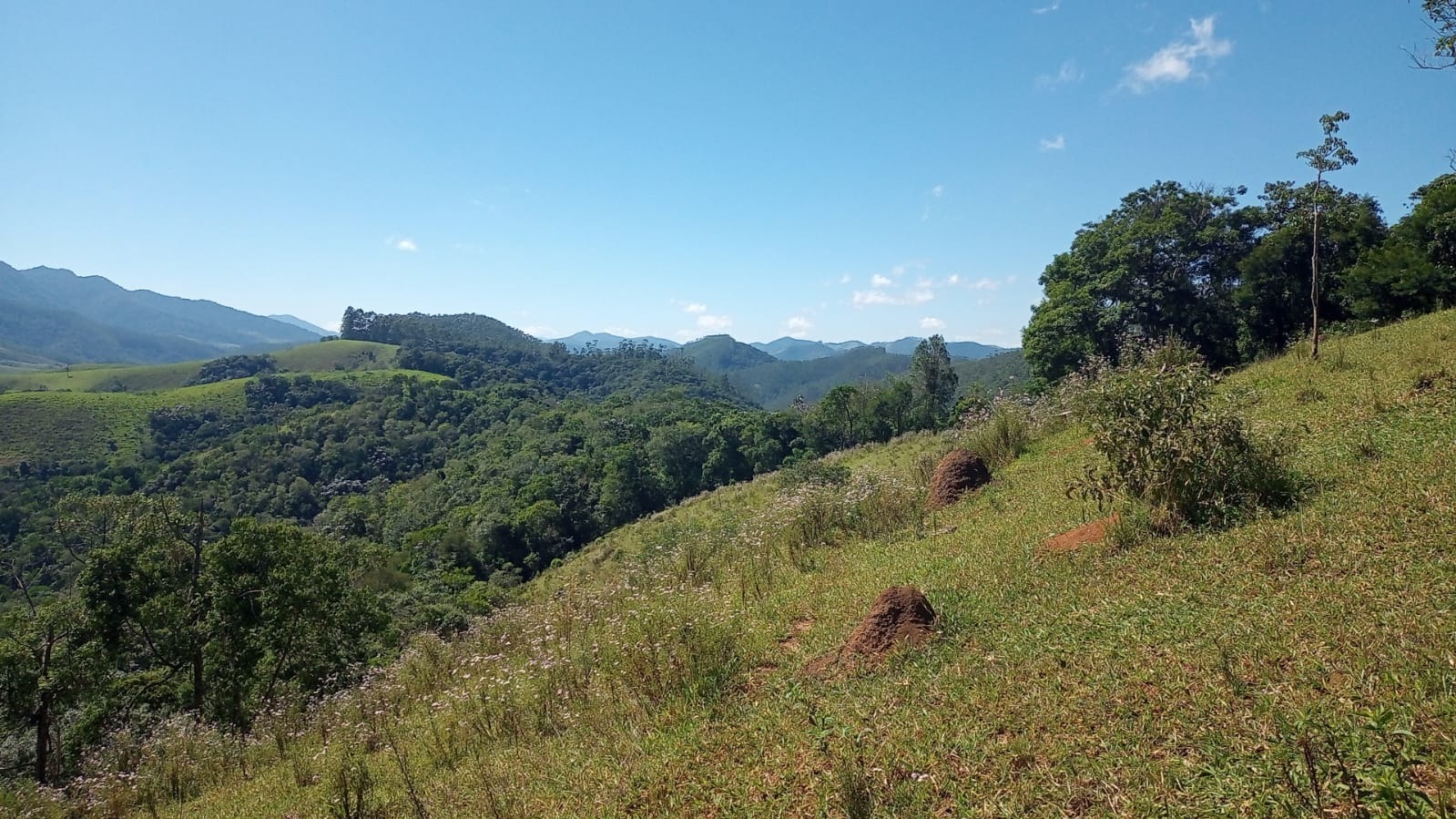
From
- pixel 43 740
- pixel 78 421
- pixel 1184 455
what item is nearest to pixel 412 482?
pixel 78 421

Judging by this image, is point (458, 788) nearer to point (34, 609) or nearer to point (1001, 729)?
point (1001, 729)

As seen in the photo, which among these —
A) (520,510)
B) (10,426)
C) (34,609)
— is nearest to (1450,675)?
(34,609)

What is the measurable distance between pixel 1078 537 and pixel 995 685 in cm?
313

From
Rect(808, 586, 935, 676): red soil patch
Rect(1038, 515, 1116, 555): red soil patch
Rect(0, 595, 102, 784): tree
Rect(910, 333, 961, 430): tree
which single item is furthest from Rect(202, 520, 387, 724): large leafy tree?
Rect(910, 333, 961, 430): tree

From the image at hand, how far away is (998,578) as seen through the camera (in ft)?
19.6

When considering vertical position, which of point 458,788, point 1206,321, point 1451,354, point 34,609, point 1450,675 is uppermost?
point 1206,321

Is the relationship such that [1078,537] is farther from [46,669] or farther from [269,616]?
[46,669]

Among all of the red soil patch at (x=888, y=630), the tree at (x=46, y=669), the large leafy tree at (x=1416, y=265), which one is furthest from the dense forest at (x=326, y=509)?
the large leafy tree at (x=1416, y=265)

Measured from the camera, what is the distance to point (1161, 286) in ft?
97.6

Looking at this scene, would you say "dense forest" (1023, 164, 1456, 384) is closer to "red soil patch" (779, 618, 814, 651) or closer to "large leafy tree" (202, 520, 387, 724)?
"red soil patch" (779, 618, 814, 651)

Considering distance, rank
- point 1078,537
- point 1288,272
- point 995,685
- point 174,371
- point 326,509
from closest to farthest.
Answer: point 995,685 < point 1078,537 < point 1288,272 < point 326,509 < point 174,371

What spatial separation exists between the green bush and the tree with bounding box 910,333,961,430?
51249 mm

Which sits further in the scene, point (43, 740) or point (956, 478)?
point (43, 740)

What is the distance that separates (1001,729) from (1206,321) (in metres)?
33.9
